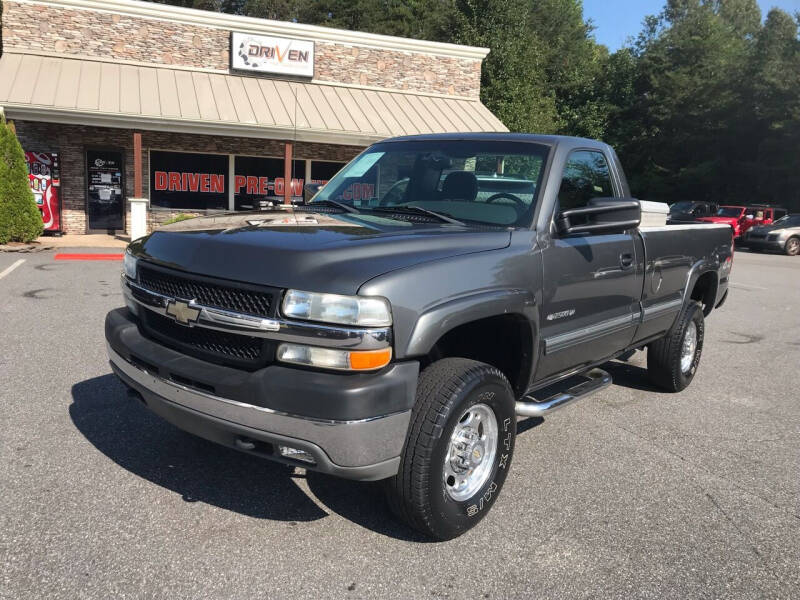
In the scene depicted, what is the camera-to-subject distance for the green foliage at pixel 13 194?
45.9 ft

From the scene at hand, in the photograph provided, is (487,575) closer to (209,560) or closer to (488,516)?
(488,516)

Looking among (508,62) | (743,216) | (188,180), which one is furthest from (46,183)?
(508,62)

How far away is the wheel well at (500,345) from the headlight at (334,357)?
72 centimetres

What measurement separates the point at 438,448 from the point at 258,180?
707 inches

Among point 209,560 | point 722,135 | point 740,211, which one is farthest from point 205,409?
point 722,135

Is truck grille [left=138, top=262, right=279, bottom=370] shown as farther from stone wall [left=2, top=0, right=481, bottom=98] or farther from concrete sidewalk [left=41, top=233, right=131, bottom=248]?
stone wall [left=2, top=0, right=481, bottom=98]

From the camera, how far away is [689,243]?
5266 millimetres

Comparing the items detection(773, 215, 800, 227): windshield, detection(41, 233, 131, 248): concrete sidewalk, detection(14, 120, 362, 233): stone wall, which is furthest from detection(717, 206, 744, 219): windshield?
detection(41, 233, 131, 248): concrete sidewalk

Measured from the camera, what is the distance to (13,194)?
14.1m

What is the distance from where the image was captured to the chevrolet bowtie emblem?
113 inches

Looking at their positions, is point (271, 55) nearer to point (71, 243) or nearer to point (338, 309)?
point (71, 243)

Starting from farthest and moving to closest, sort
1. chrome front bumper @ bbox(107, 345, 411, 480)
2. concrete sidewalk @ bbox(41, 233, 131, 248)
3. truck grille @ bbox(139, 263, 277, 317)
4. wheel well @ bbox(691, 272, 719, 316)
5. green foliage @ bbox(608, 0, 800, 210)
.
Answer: green foliage @ bbox(608, 0, 800, 210) → concrete sidewalk @ bbox(41, 233, 131, 248) → wheel well @ bbox(691, 272, 719, 316) → truck grille @ bbox(139, 263, 277, 317) → chrome front bumper @ bbox(107, 345, 411, 480)

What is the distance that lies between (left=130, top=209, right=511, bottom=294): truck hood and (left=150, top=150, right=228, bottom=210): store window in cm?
1629

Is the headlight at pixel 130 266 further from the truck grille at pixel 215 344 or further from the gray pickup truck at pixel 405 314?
the truck grille at pixel 215 344
